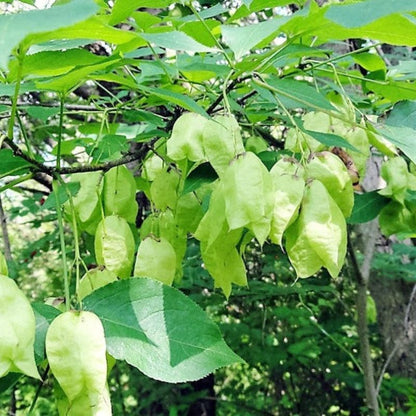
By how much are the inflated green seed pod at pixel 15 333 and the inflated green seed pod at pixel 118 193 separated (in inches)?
16.0

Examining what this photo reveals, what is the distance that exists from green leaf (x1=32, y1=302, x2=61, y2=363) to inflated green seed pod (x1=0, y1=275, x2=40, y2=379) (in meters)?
0.11

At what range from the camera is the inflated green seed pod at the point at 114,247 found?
3.14 feet

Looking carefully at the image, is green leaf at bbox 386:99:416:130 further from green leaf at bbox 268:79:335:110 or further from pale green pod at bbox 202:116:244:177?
pale green pod at bbox 202:116:244:177

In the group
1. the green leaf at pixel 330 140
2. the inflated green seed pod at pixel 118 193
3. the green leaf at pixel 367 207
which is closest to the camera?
the green leaf at pixel 330 140

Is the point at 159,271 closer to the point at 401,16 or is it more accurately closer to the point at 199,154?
the point at 199,154

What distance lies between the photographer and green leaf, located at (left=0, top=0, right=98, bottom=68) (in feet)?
1.48

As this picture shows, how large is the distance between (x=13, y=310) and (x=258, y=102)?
89 centimetres

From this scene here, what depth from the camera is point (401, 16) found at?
679mm

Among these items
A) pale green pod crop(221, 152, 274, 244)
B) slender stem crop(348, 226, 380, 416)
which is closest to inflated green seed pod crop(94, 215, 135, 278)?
pale green pod crop(221, 152, 274, 244)

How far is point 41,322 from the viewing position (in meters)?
0.77

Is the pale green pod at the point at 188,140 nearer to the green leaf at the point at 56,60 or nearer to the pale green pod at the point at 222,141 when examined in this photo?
the pale green pod at the point at 222,141

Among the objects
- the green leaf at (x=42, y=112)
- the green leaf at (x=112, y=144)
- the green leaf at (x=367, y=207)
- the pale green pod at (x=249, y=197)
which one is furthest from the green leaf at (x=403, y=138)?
the green leaf at (x=42, y=112)

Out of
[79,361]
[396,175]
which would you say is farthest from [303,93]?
[79,361]

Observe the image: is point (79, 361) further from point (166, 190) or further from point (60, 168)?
point (166, 190)
